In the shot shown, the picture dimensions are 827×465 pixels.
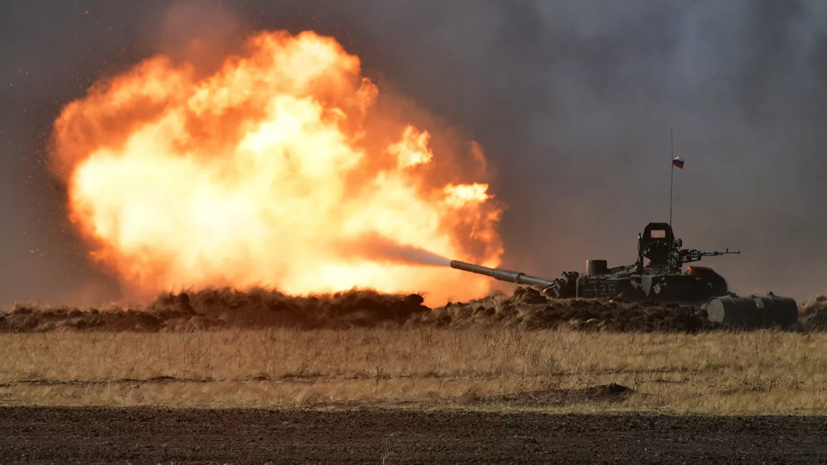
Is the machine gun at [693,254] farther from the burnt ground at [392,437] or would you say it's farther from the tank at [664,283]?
the burnt ground at [392,437]

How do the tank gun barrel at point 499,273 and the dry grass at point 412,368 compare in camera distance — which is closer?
the dry grass at point 412,368

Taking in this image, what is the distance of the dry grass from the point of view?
61.0ft

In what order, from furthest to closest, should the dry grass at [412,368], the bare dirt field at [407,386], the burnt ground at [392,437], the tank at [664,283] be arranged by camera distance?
1. the tank at [664,283]
2. the dry grass at [412,368]
3. the bare dirt field at [407,386]
4. the burnt ground at [392,437]

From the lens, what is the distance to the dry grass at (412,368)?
18.6 meters

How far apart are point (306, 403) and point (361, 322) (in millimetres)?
22886

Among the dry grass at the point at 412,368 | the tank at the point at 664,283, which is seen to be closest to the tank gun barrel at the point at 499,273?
the tank at the point at 664,283

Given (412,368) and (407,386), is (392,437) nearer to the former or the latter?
(407,386)

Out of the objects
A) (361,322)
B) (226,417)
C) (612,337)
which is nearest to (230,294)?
(361,322)

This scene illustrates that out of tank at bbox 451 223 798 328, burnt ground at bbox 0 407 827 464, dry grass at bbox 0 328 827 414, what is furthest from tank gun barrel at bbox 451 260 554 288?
burnt ground at bbox 0 407 827 464

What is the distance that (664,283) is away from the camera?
128 ft

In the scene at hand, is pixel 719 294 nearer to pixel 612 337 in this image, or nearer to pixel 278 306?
pixel 612 337

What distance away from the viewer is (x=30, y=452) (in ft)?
39.6

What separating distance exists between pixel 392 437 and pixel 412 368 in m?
10.5

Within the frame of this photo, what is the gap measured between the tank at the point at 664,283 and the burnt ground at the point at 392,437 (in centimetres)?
2353
